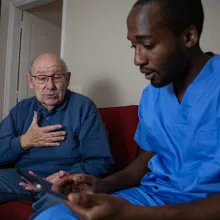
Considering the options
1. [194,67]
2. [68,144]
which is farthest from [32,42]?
[194,67]

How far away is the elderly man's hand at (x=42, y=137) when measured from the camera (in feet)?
4.39

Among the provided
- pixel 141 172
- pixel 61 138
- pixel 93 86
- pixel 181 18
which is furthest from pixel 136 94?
pixel 181 18

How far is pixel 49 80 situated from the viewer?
1.44 metres

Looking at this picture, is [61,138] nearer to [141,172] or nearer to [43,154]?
[43,154]

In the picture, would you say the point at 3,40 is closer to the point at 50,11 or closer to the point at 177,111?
the point at 50,11

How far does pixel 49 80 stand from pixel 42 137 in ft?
0.98

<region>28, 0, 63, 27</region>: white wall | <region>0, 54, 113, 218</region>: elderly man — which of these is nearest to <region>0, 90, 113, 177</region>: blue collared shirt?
<region>0, 54, 113, 218</region>: elderly man

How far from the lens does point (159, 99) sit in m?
0.89

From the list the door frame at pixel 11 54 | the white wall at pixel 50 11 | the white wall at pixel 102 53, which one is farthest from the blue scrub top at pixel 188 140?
the white wall at pixel 50 11

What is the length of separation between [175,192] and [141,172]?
215 millimetres

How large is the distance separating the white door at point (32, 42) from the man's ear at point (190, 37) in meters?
2.57

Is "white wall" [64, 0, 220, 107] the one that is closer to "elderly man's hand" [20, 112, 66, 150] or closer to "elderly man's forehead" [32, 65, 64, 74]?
"elderly man's forehead" [32, 65, 64, 74]

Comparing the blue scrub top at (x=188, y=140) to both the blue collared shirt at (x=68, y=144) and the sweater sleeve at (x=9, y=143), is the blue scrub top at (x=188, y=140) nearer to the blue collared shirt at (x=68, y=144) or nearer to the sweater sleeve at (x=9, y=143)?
the blue collared shirt at (x=68, y=144)

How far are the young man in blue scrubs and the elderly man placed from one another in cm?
47
